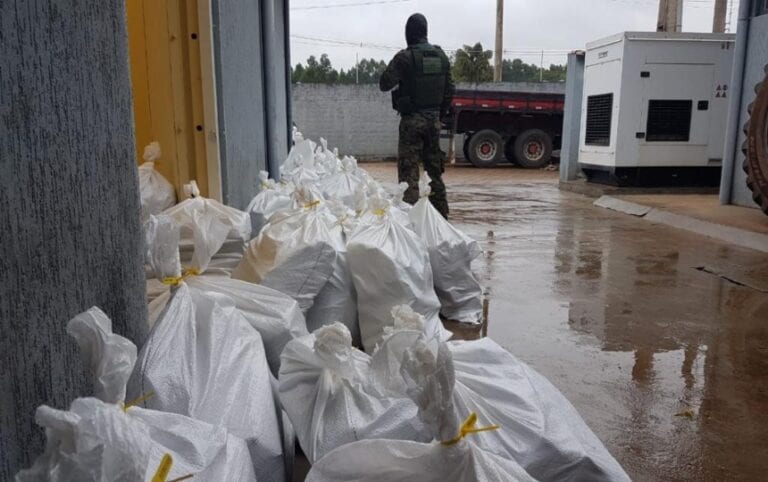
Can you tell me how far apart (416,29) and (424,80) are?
398mm

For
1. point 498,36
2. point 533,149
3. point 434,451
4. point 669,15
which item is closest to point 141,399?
point 434,451

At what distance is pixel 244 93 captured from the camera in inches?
139

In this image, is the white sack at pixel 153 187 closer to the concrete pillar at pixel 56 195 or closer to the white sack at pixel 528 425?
the concrete pillar at pixel 56 195

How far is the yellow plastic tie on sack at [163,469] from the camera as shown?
32.5 inches

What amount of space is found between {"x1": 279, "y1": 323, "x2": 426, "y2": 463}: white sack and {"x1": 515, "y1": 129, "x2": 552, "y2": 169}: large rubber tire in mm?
13159

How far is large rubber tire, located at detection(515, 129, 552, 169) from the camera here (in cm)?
1392

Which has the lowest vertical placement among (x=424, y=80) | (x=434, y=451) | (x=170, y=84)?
(x=434, y=451)

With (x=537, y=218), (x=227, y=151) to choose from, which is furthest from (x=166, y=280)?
(x=537, y=218)

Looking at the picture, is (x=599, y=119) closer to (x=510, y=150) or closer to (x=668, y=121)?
(x=668, y=121)

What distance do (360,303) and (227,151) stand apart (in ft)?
3.51

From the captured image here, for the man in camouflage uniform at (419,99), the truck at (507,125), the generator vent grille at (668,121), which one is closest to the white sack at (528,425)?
the man in camouflage uniform at (419,99)

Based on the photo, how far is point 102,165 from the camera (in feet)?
3.88

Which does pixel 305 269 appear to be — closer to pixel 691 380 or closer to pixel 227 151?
pixel 227 151

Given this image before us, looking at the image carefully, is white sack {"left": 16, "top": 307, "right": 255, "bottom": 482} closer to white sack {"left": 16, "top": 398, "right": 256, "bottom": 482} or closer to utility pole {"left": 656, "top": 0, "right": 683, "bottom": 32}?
white sack {"left": 16, "top": 398, "right": 256, "bottom": 482}
